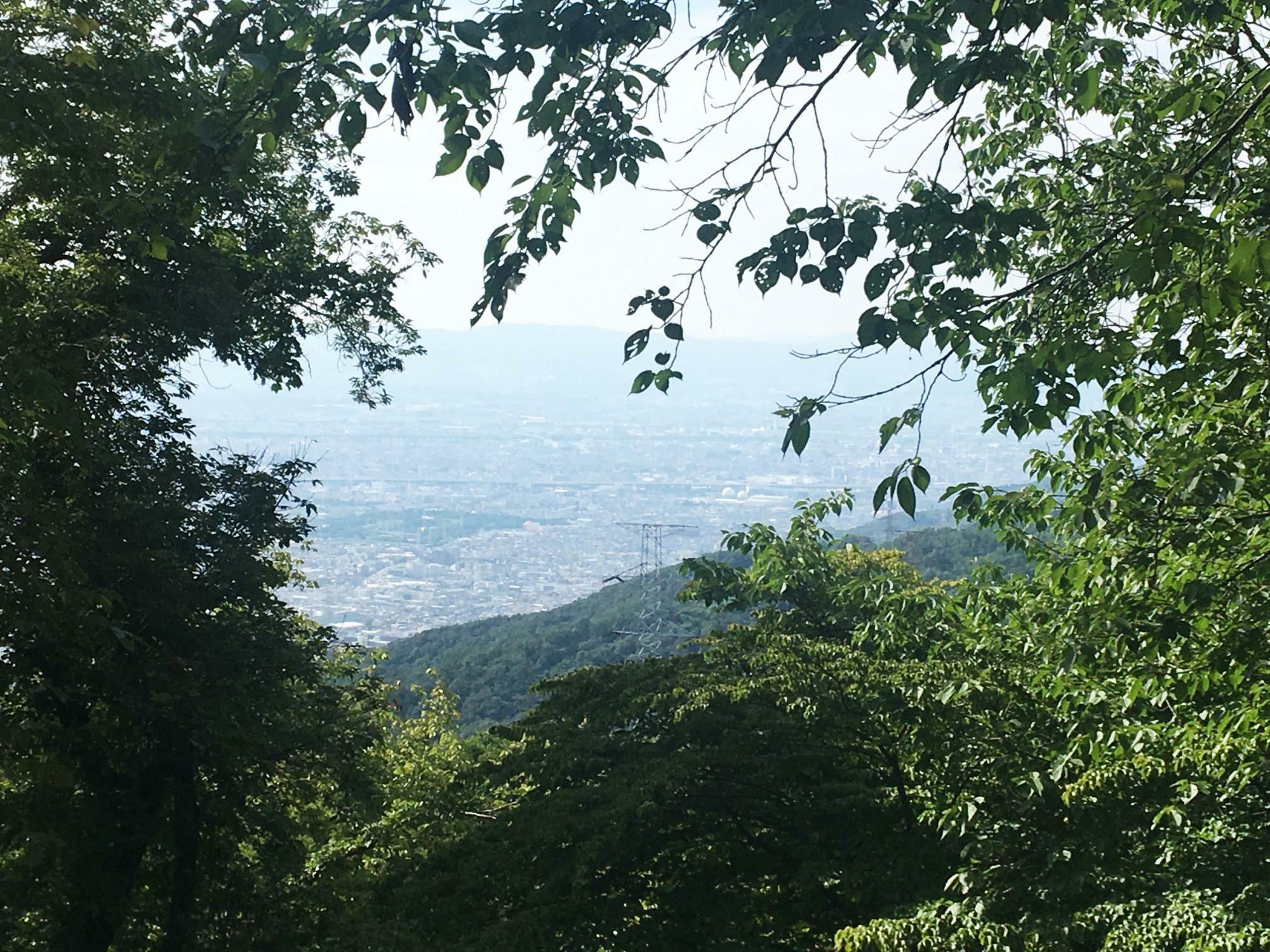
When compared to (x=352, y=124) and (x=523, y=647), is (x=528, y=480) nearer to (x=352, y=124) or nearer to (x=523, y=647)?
(x=523, y=647)

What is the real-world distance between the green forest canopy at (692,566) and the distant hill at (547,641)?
1566 cm

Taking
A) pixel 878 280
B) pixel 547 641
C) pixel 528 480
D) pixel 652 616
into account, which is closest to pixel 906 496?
pixel 878 280

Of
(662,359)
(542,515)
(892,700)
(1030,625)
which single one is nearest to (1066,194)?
(1030,625)

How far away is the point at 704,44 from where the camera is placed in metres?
3.41

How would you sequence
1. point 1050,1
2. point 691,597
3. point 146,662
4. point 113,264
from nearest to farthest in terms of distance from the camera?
1. point 1050,1
2. point 146,662
3. point 113,264
4. point 691,597

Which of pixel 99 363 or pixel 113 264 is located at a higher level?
pixel 113 264

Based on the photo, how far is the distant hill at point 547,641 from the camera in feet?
98.4

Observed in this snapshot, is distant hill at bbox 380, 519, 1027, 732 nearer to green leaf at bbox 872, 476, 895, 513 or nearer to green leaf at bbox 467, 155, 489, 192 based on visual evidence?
green leaf at bbox 872, 476, 895, 513

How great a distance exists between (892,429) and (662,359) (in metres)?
0.72

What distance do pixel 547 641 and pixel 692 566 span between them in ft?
81.5

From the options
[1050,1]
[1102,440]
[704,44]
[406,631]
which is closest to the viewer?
[1050,1]

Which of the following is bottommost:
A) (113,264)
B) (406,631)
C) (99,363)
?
(406,631)

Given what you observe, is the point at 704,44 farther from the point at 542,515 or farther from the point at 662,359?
the point at 542,515

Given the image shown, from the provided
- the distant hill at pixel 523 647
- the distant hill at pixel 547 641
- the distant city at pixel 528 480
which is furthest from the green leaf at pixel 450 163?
the distant city at pixel 528 480
